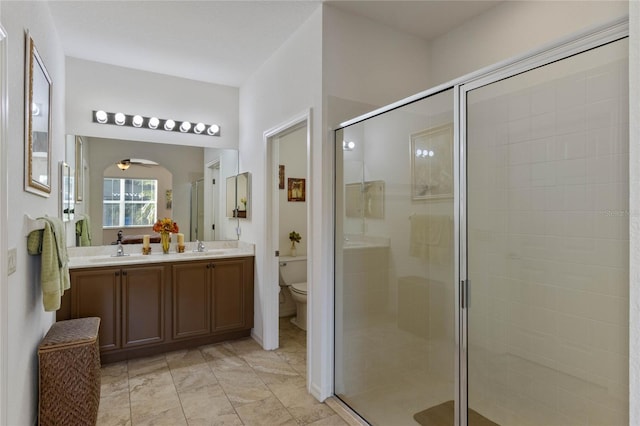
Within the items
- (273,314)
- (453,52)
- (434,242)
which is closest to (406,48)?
(453,52)

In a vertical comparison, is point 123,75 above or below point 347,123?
above

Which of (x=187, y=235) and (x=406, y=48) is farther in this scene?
(x=187, y=235)

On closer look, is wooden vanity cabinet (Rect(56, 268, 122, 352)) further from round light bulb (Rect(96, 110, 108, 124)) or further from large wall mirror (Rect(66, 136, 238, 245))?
round light bulb (Rect(96, 110, 108, 124))

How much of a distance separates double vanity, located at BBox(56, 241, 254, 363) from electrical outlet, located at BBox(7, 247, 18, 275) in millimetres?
1292

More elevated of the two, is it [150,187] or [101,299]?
[150,187]

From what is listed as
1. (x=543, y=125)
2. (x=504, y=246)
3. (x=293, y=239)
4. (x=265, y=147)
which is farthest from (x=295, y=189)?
(x=543, y=125)

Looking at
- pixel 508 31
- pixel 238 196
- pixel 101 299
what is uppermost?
pixel 508 31

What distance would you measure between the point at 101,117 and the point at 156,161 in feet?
2.00

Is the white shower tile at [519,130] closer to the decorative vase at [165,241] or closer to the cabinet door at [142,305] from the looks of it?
the cabinet door at [142,305]

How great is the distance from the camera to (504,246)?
1630 mm

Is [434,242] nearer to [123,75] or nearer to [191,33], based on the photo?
[191,33]

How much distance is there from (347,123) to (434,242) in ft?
3.26

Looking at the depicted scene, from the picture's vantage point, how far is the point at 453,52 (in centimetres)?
286

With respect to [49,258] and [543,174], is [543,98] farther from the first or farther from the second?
[49,258]
